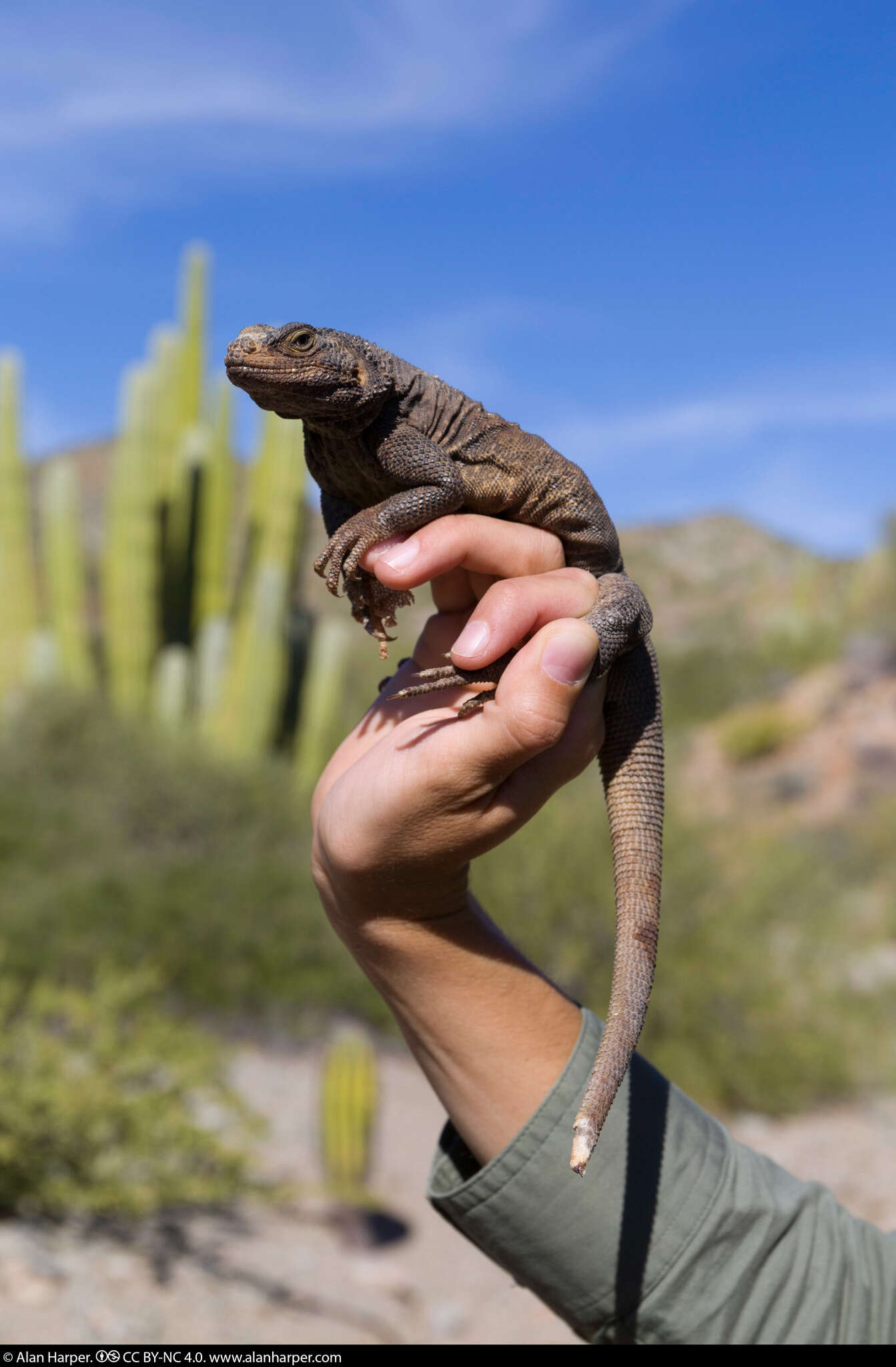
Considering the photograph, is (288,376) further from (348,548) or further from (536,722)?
(536,722)

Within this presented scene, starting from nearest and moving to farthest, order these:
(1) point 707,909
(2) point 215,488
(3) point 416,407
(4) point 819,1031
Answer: (3) point 416,407
(4) point 819,1031
(1) point 707,909
(2) point 215,488

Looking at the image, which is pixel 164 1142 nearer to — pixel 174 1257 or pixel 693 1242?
pixel 174 1257

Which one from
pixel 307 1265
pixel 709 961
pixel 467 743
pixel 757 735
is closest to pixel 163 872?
pixel 307 1265

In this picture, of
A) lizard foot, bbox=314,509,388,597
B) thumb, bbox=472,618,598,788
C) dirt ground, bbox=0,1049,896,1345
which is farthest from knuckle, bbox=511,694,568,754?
dirt ground, bbox=0,1049,896,1345

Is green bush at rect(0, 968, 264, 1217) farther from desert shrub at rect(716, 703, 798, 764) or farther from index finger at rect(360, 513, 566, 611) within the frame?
desert shrub at rect(716, 703, 798, 764)

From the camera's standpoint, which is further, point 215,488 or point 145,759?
point 215,488

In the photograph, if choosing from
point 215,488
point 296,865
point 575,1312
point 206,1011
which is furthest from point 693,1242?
point 215,488

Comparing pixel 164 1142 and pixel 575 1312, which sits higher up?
pixel 575 1312
